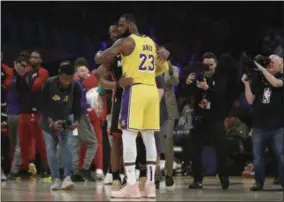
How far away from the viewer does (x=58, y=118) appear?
353 inches

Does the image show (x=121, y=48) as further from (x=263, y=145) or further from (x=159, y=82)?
(x=263, y=145)

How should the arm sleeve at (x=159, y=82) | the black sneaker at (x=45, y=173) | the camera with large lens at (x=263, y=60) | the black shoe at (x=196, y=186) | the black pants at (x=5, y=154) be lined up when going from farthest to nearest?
the black pants at (x=5, y=154), the black sneaker at (x=45, y=173), the black shoe at (x=196, y=186), the camera with large lens at (x=263, y=60), the arm sleeve at (x=159, y=82)

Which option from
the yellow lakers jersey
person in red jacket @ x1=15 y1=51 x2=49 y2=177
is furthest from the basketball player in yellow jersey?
person in red jacket @ x1=15 y1=51 x2=49 y2=177

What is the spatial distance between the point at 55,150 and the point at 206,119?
2.15m

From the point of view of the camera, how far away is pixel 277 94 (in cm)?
929

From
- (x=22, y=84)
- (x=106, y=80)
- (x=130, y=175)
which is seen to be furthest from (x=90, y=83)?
(x=130, y=175)

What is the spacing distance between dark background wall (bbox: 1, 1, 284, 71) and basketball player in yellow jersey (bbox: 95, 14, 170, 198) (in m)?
6.79

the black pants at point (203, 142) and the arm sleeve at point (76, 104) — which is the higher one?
the arm sleeve at point (76, 104)

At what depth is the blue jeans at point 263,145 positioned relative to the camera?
30.4ft

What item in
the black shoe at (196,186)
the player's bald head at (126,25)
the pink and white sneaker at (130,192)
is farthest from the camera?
the black shoe at (196,186)

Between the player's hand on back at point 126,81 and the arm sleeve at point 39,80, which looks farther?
the arm sleeve at point 39,80

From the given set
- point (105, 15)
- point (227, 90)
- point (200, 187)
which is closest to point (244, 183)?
point (200, 187)

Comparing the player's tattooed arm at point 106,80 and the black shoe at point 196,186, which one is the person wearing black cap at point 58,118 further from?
the black shoe at point 196,186

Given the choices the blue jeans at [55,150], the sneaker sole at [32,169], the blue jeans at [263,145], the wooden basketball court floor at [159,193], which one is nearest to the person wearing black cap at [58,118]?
the blue jeans at [55,150]
